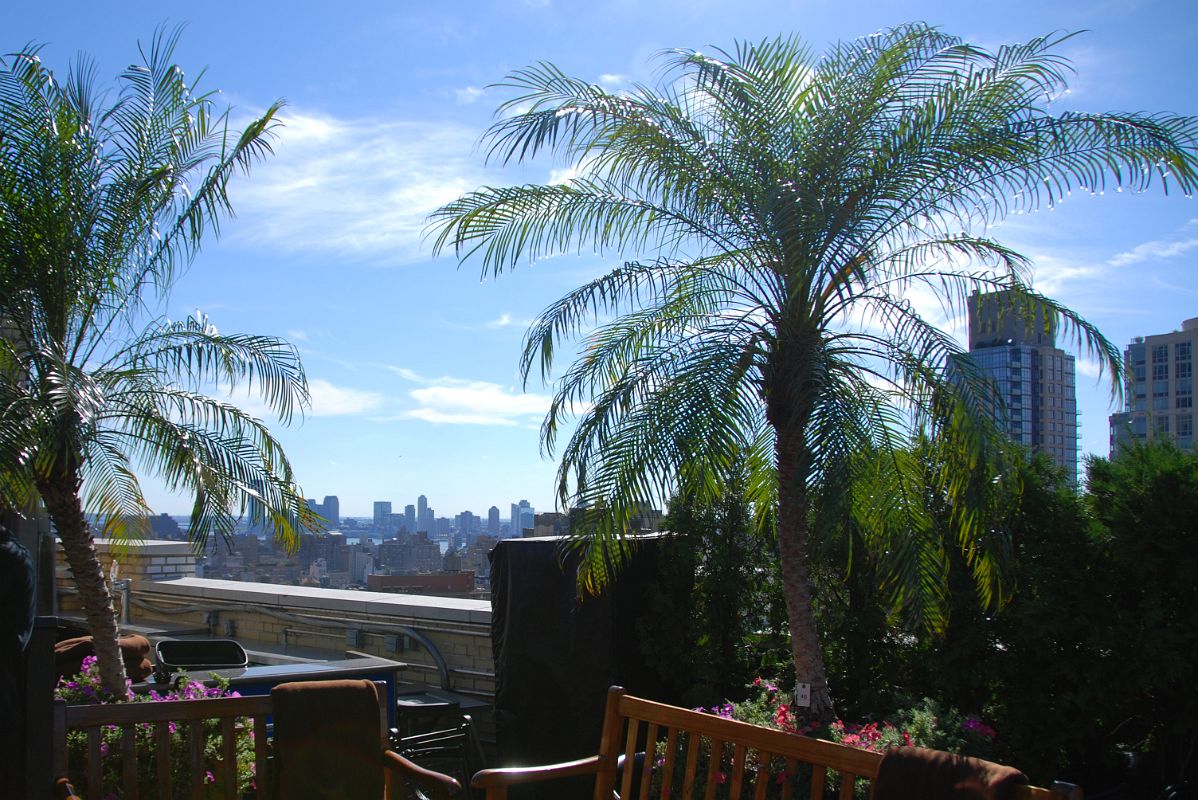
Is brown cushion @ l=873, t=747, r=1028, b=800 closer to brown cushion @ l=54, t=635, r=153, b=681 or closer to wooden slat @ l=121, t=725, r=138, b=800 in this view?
wooden slat @ l=121, t=725, r=138, b=800

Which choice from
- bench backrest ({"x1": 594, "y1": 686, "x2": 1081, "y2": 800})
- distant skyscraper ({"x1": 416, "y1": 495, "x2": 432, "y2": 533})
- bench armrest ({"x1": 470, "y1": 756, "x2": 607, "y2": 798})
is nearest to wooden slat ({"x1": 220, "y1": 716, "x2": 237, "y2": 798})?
bench armrest ({"x1": 470, "y1": 756, "x2": 607, "y2": 798})

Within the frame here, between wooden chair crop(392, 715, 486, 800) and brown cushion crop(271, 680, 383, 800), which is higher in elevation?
brown cushion crop(271, 680, 383, 800)

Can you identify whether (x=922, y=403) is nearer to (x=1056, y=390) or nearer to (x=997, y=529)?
(x=997, y=529)

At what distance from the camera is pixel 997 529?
5082mm

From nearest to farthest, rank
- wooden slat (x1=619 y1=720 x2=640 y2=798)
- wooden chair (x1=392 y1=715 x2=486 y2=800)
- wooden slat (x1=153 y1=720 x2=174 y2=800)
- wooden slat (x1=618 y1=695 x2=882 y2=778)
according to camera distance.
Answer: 1. wooden slat (x1=618 y1=695 x2=882 y2=778)
2. wooden slat (x1=153 y1=720 x2=174 y2=800)
3. wooden slat (x1=619 y1=720 x2=640 y2=798)
4. wooden chair (x1=392 y1=715 x2=486 y2=800)

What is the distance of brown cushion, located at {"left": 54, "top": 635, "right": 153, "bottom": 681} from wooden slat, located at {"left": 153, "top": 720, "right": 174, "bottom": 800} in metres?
2.69

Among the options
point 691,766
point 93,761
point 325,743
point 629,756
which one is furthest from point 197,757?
point 691,766

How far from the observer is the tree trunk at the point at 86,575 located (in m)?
5.48

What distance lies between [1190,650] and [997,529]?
3.30ft

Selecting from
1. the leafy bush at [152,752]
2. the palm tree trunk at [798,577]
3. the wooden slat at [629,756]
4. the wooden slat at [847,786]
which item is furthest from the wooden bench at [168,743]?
the palm tree trunk at [798,577]

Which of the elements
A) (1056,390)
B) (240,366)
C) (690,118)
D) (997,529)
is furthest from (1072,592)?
(1056,390)

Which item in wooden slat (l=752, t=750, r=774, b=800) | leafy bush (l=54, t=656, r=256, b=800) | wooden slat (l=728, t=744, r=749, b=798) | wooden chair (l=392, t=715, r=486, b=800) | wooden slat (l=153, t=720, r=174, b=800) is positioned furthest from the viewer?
wooden chair (l=392, t=715, r=486, b=800)

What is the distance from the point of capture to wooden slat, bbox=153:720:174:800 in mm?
3785

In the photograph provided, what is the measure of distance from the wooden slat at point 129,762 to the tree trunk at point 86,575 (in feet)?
6.33
